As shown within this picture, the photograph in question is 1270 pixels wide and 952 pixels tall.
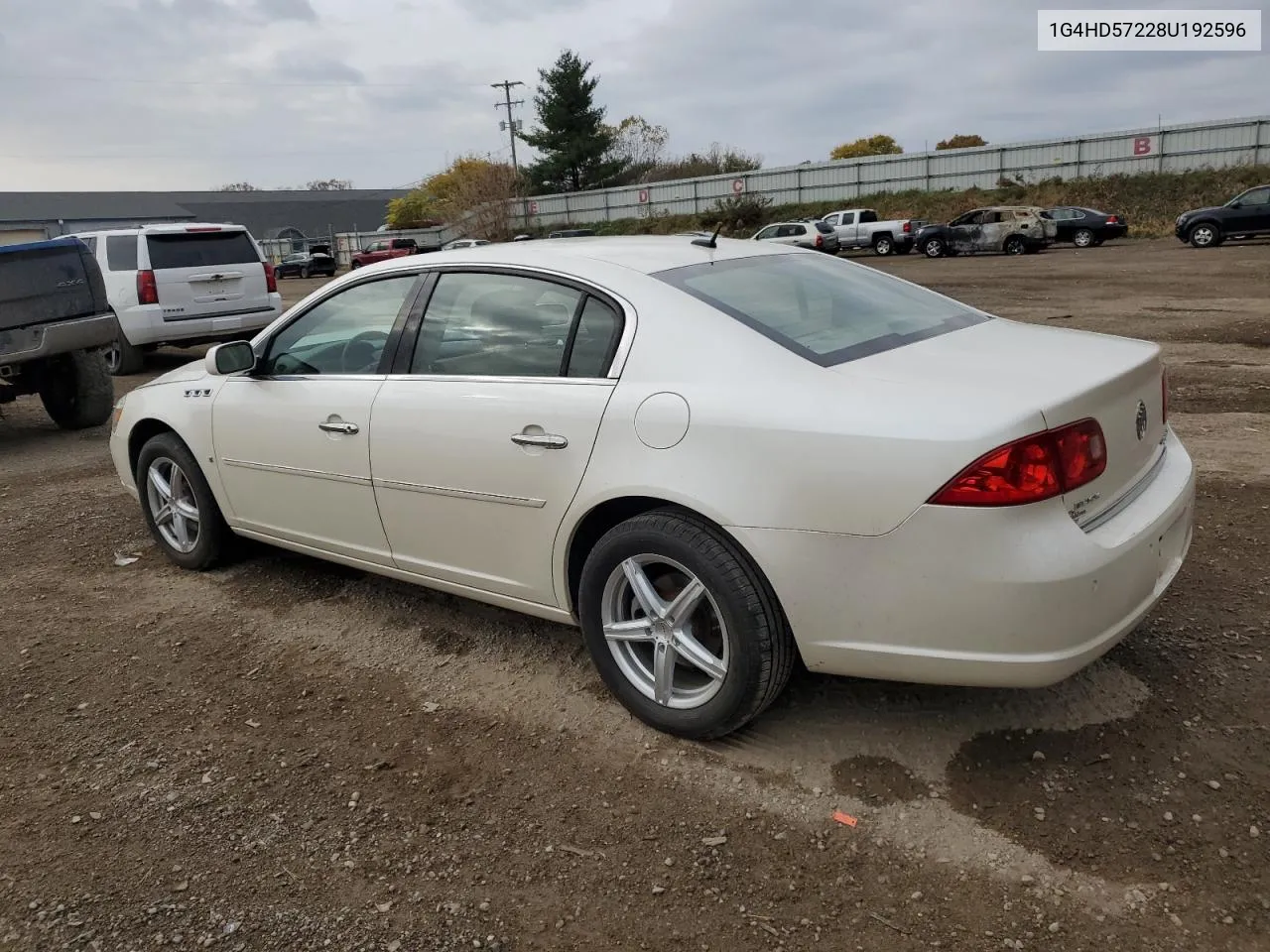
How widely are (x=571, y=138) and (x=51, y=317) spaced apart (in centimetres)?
5471

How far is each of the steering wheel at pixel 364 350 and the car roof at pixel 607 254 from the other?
0.91ft

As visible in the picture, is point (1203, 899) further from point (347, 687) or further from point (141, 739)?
point (141, 739)

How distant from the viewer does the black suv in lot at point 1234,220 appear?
2423 cm

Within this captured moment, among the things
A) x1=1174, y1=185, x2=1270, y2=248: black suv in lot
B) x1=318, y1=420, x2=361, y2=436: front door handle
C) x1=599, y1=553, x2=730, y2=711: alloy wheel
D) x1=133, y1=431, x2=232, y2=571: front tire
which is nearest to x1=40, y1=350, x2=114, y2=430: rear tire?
x1=133, y1=431, x2=232, y2=571: front tire

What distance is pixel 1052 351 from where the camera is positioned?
9.98 ft

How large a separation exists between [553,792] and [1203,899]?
1.69m

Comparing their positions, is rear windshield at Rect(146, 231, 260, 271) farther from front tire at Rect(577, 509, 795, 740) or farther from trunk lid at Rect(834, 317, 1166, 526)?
trunk lid at Rect(834, 317, 1166, 526)

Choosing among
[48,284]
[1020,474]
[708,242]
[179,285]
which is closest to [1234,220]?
[179,285]

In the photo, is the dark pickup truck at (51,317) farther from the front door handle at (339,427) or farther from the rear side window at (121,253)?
the front door handle at (339,427)

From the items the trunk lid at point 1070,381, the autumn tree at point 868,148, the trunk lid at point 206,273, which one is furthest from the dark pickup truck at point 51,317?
the autumn tree at point 868,148

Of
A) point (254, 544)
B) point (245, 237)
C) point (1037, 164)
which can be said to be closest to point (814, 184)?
point (1037, 164)

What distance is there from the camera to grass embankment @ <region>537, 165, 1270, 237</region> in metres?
34.2

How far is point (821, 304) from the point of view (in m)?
3.34

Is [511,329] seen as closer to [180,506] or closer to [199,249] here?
[180,506]
